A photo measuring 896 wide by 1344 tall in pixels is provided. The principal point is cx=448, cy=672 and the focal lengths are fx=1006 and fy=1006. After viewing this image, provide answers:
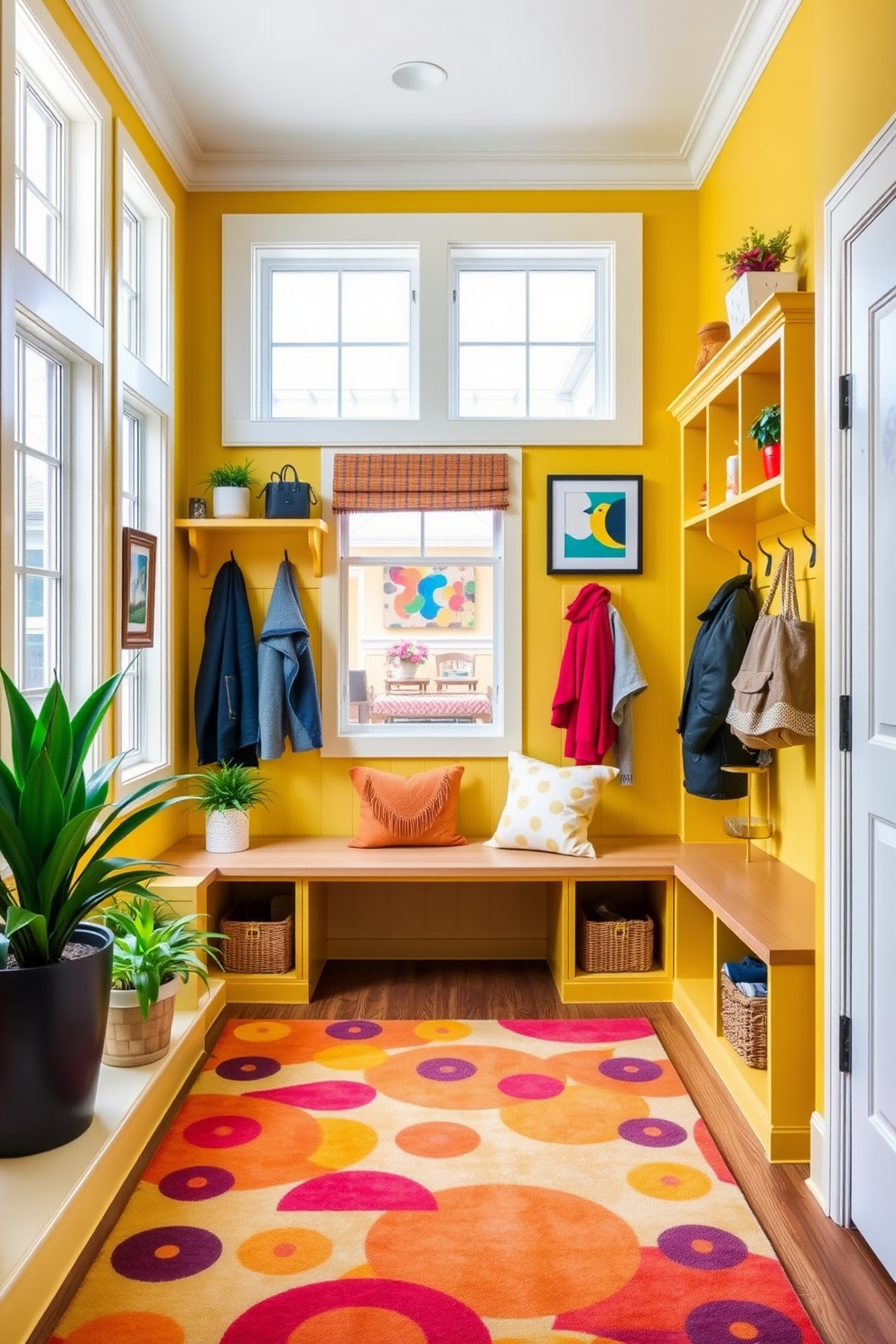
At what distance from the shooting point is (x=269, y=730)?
12.8 ft

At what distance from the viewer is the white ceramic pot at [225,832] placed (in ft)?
12.5

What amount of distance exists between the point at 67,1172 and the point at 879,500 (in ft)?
7.13

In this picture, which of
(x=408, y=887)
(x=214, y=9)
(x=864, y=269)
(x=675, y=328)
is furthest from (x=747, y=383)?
(x=408, y=887)

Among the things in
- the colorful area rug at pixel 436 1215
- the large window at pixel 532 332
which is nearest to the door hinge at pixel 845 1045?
the colorful area rug at pixel 436 1215

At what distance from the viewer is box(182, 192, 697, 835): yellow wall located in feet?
13.6

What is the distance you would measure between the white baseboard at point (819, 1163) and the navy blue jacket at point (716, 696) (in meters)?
1.27

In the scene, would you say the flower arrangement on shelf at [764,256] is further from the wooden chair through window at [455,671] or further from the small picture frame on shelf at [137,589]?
the small picture frame on shelf at [137,589]

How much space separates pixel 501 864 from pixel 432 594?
1209mm

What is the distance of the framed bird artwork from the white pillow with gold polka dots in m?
0.85

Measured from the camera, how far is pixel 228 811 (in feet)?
12.5

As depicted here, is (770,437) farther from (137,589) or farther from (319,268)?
(319,268)

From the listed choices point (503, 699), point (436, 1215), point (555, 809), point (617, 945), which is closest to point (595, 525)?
point (503, 699)

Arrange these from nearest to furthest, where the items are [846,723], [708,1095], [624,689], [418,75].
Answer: [846,723]
[708,1095]
[418,75]
[624,689]

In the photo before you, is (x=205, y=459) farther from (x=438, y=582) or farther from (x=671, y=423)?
(x=671, y=423)
